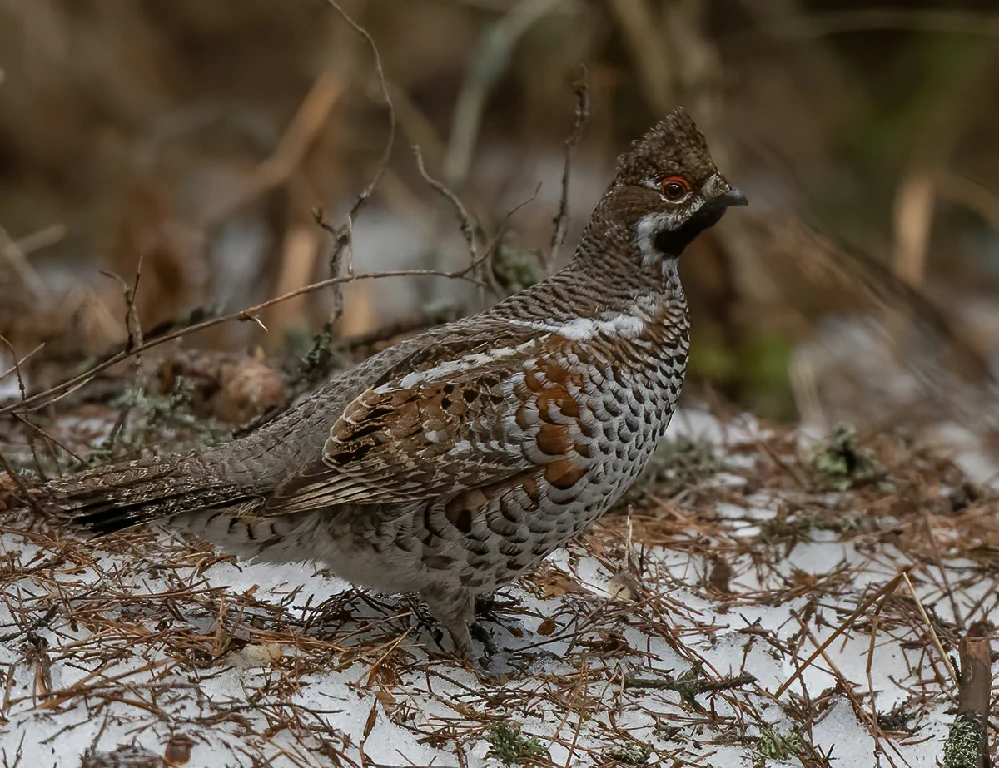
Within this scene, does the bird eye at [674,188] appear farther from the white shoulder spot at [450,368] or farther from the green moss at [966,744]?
the green moss at [966,744]

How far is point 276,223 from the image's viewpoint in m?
7.22

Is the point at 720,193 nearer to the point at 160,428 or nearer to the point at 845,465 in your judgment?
the point at 845,465

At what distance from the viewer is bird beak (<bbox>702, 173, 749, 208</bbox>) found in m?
3.47

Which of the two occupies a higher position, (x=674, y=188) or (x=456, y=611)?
(x=674, y=188)

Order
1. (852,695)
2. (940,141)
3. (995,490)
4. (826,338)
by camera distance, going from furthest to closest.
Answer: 1. (940,141)
2. (826,338)
3. (995,490)
4. (852,695)

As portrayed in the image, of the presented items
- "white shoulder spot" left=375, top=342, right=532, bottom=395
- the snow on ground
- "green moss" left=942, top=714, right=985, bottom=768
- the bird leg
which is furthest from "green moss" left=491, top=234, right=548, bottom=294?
"green moss" left=942, top=714, right=985, bottom=768

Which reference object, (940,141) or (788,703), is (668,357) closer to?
(788,703)

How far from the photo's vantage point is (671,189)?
3.52 m

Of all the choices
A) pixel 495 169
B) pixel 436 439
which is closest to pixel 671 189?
pixel 436 439

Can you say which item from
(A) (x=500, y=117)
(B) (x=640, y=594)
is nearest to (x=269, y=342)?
(B) (x=640, y=594)

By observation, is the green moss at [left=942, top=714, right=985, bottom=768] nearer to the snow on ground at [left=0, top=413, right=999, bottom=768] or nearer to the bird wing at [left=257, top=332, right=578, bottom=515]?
the snow on ground at [left=0, top=413, right=999, bottom=768]

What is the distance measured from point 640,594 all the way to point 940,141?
293 inches

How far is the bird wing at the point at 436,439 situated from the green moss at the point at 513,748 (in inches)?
26.3

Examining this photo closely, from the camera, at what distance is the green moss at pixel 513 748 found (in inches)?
109
